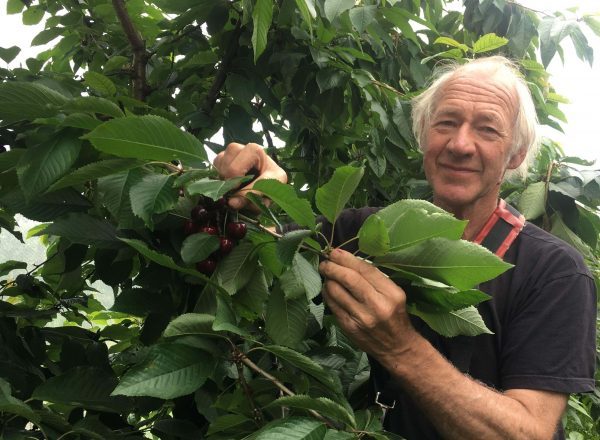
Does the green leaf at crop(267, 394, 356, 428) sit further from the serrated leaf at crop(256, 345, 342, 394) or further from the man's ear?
the man's ear

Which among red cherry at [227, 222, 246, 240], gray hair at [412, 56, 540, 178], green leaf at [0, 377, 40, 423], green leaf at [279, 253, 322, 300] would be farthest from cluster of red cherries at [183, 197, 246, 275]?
gray hair at [412, 56, 540, 178]

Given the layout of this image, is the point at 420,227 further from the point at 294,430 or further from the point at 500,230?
the point at 500,230

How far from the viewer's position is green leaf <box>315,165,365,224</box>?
87 centimetres

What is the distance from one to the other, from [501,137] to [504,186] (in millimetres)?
436

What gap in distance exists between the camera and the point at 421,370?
118 cm

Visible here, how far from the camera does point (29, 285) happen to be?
6.24 ft

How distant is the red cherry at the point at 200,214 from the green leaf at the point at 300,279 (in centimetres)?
15

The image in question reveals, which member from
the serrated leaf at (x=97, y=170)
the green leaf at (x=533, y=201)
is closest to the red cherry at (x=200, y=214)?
the serrated leaf at (x=97, y=170)

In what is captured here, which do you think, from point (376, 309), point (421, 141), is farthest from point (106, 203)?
point (421, 141)

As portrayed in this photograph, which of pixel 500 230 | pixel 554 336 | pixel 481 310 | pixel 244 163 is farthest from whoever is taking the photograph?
pixel 500 230

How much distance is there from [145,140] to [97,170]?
94mm

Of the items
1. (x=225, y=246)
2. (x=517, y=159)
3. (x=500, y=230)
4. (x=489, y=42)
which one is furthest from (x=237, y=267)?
(x=489, y=42)

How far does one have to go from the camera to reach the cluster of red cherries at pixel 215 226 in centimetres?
102

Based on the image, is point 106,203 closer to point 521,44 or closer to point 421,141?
point 421,141
